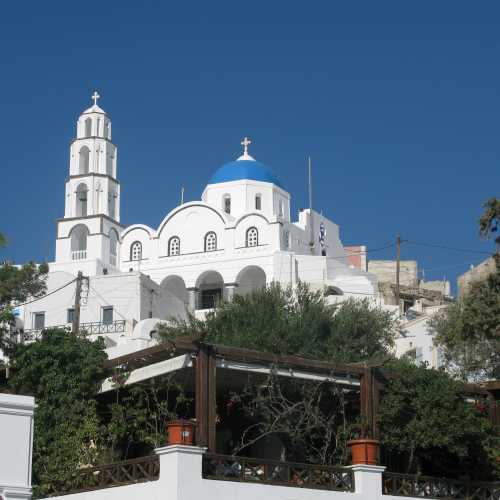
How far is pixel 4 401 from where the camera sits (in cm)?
2031

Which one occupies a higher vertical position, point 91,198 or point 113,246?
point 91,198

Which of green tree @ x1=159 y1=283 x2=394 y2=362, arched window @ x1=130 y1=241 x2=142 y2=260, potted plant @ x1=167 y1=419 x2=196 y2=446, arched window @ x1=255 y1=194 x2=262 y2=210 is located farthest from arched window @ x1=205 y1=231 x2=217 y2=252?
potted plant @ x1=167 y1=419 x2=196 y2=446

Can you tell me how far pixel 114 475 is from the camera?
2234 centimetres

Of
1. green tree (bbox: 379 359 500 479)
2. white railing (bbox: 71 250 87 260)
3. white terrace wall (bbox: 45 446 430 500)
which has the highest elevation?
white railing (bbox: 71 250 87 260)

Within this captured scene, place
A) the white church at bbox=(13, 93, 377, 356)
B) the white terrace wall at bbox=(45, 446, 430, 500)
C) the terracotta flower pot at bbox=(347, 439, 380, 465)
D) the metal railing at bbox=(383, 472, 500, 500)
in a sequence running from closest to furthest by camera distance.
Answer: the white terrace wall at bbox=(45, 446, 430, 500) → the terracotta flower pot at bbox=(347, 439, 380, 465) → the metal railing at bbox=(383, 472, 500, 500) → the white church at bbox=(13, 93, 377, 356)

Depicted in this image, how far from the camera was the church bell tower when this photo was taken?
66.8m

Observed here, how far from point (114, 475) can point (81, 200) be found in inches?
1880

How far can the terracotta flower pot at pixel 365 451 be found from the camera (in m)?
23.3

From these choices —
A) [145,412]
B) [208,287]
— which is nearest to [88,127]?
[208,287]

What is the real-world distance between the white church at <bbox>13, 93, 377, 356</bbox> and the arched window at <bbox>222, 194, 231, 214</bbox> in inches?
2.3

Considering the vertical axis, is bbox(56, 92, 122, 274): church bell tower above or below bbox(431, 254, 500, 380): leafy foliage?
Answer: above

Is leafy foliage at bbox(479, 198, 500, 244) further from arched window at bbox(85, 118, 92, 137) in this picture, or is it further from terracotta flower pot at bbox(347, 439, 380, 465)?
arched window at bbox(85, 118, 92, 137)

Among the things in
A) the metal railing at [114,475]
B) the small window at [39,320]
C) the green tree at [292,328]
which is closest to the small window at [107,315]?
the small window at [39,320]

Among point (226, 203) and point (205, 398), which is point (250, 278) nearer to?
point (226, 203)
